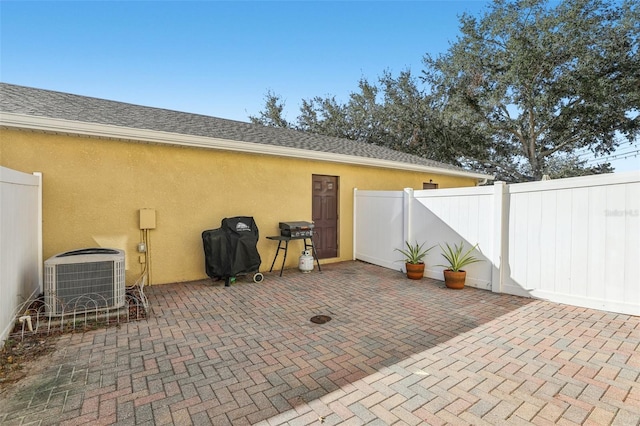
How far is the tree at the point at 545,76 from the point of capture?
13.5 m

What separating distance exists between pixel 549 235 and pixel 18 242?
7.06 m

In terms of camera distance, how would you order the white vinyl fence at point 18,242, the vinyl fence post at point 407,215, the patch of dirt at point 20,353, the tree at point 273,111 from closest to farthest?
the patch of dirt at point 20,353, the white vinyl fence at point 18,242, the vinyl fence post at point 407,215, the tree at point 273,111

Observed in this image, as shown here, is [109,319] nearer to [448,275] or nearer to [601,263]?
[448,275]

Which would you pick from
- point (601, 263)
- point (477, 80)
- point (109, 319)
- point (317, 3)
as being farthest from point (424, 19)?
point (109, 319)

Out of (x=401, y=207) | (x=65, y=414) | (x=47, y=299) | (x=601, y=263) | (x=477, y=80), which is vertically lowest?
(x=65, y=414)

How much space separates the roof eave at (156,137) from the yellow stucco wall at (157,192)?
0.80 ft

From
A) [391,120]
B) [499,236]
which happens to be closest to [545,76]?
[391,120]

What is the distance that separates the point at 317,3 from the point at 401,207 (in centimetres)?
713

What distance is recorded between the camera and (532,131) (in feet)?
52.7

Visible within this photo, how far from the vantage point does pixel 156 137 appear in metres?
5.16

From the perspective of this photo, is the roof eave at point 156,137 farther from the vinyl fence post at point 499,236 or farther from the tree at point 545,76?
the tree at point 545,76

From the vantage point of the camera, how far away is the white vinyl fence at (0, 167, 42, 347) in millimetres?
3016

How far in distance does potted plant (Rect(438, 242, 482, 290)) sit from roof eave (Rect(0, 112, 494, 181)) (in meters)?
3.36

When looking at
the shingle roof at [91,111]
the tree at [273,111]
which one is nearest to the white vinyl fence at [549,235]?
the shingle roof at [91,111]
